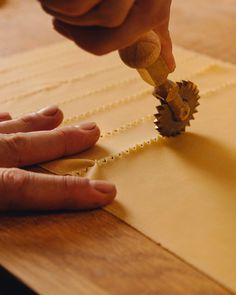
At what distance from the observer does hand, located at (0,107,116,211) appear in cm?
60

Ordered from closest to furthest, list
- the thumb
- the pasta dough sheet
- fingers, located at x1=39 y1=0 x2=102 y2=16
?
1. fingers, located at x1=39 y1=0 x2=102 y2=16
2. the pasta dough sheet
3. the thumb

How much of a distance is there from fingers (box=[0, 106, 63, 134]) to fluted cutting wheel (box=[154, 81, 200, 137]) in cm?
15

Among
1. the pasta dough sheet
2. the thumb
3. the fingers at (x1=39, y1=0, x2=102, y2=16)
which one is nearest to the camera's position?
the fingers at (x1=39, y1=0, x2=102, y2=16)

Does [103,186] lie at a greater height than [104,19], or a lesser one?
lesser

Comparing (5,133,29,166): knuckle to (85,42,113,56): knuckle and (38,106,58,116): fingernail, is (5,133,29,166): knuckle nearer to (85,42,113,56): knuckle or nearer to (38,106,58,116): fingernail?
(38,106,58,116): fingernail

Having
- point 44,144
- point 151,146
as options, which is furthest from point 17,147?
point 151,146

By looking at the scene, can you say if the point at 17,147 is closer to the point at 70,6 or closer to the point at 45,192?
the point at 45,192

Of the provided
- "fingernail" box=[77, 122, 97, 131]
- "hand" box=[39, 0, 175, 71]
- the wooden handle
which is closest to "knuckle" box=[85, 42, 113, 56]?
"hand" box=[39, 0, 175, 71]

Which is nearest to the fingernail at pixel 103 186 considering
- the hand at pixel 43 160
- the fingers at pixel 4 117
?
the hand at pixel 43 160

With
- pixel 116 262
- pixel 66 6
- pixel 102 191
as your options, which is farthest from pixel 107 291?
pixel 66 6

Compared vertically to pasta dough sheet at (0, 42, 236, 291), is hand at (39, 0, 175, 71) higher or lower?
higher

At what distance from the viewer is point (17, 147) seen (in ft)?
2.25

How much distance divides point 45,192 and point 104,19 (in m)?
0.21

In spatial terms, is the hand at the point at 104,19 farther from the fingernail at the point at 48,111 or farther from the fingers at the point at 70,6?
the fingernail at the point at 48,111
